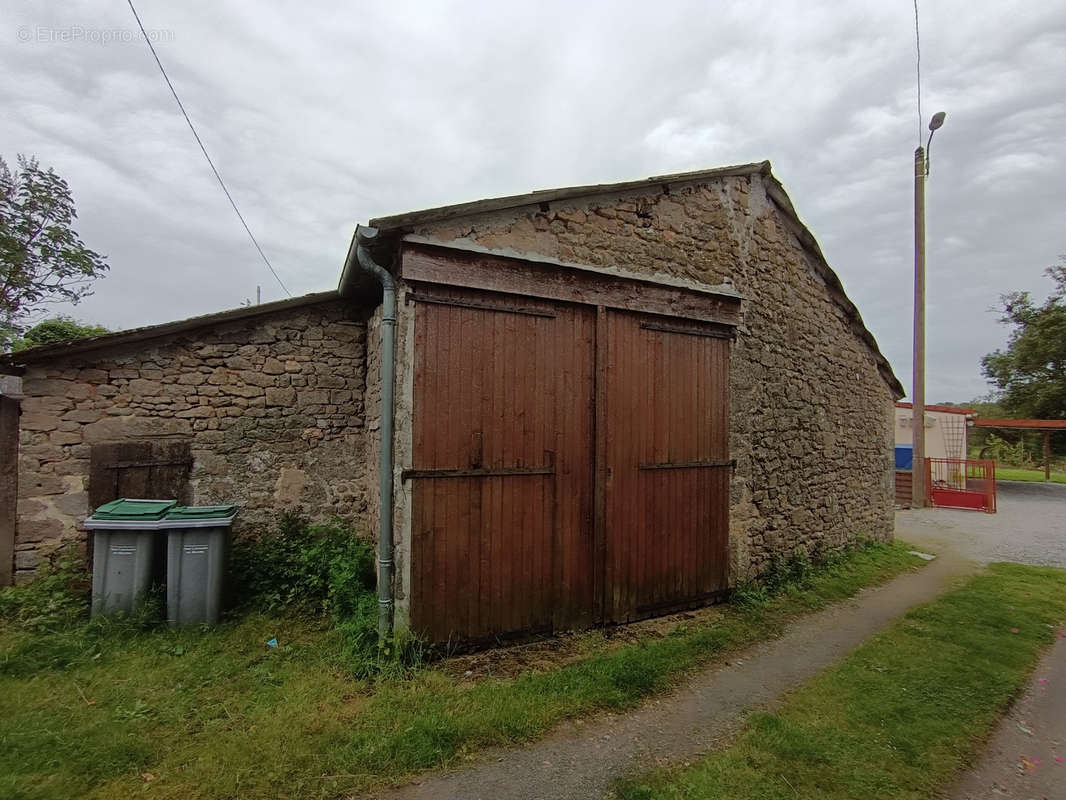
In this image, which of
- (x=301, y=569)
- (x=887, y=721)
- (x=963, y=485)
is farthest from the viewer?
(x=963, y=485)

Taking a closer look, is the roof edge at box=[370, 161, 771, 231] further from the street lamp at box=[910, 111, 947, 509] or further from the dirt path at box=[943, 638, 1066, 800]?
the street lamp at box=[910, 111, 947, 509]

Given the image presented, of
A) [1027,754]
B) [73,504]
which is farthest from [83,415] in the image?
[1027,754]

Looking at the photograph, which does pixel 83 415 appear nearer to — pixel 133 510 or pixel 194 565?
pixel 133 510

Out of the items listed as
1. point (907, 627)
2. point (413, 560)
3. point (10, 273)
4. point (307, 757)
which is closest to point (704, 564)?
point (907, 627)

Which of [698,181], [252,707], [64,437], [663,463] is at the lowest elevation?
[252,707]

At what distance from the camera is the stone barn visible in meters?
4.09

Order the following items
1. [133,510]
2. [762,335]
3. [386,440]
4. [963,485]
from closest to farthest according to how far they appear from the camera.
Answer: [386,440] → [133,510] → [762,335] → [963,485]

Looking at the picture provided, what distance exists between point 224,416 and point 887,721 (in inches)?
253

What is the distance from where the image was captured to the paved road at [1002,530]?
28.8 ft

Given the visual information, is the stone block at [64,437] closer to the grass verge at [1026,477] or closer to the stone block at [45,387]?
the stone block at [45,387]

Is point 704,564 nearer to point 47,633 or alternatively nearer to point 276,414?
point 276,414

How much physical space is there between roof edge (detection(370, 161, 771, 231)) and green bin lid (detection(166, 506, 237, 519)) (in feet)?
10.1

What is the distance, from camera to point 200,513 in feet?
15.1

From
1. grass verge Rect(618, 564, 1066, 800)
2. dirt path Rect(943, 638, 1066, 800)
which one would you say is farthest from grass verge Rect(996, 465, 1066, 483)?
dirt path Rect(943, 638, 1066, 800)
